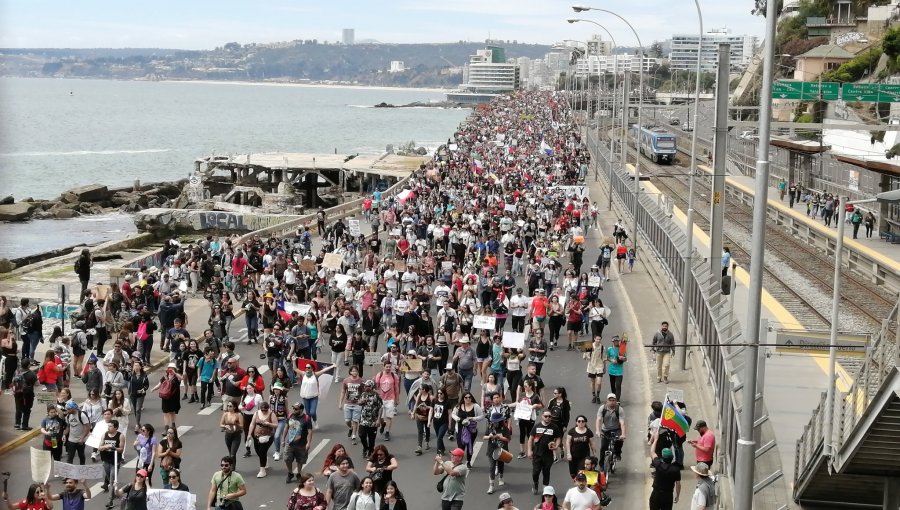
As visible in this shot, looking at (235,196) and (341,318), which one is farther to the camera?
(235,196)

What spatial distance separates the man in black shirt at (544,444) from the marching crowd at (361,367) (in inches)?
0.7

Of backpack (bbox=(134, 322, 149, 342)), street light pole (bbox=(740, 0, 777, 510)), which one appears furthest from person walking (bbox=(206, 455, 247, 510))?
backpack (bbox=(134, 322, 149, 342))

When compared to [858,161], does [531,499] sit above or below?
below

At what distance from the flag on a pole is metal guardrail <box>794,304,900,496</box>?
1502 mm

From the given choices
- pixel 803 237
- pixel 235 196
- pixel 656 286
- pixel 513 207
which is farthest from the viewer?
pixel 235 196

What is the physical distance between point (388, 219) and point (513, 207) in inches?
213

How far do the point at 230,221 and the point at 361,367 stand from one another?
46.3 metres

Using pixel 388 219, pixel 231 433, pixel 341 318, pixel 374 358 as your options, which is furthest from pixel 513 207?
pixel 231 433

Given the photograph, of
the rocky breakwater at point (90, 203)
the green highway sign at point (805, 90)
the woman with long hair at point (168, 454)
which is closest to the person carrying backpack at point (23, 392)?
the woman with long hair at point (168, 454)

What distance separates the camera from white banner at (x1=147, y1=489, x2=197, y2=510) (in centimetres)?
1345

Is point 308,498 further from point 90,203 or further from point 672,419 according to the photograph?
point 90,203

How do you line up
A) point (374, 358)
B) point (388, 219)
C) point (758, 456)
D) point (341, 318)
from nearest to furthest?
point (758, 456) < point (374, 358) < point (341, 318) < point (388, 219)

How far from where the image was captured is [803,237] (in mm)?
47438

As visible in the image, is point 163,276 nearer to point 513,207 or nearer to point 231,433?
point 231,433
